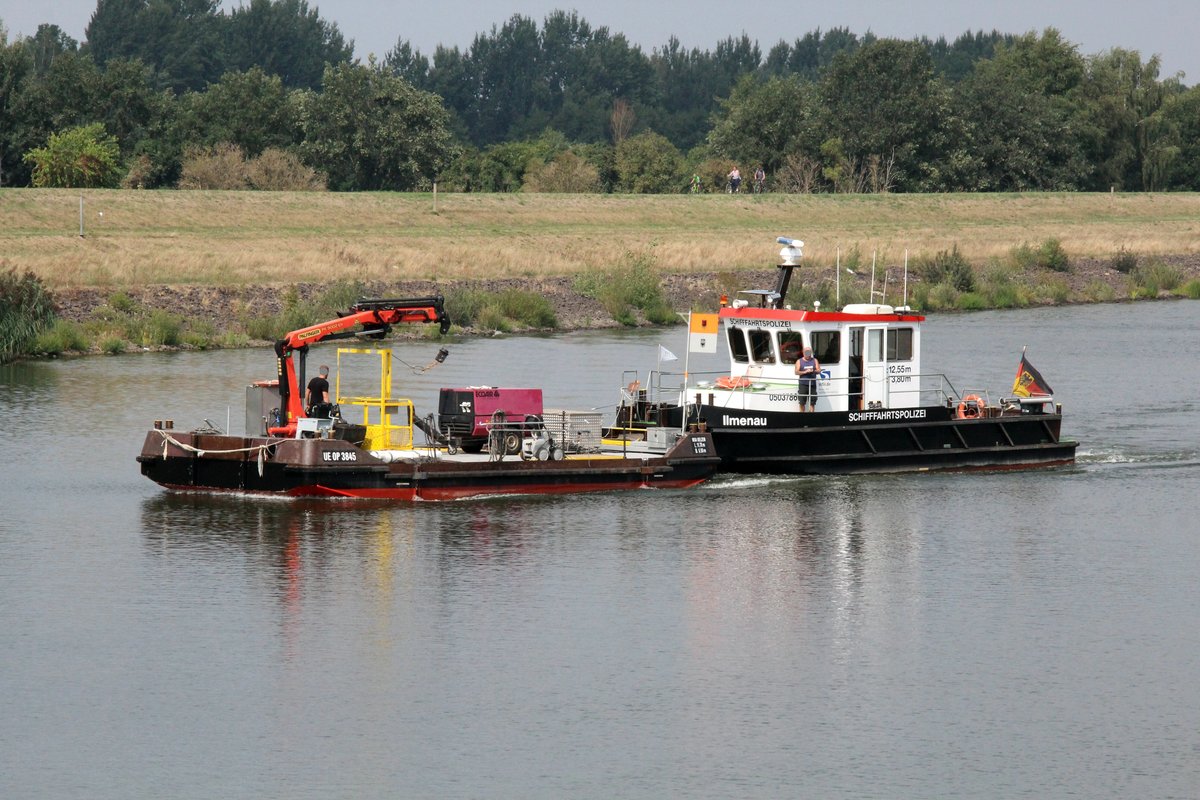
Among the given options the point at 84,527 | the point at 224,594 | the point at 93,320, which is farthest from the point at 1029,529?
the point at 93,320

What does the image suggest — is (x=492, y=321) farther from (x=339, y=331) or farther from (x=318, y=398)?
(x=318, y=398)

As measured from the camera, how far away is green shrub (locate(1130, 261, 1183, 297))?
71.1 metres

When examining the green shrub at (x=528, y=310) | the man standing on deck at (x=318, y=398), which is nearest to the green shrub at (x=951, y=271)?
the green shrub at (x=528, y=310)

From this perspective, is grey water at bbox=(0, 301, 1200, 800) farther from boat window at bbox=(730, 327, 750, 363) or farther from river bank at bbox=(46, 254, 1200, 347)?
river bank at bbox=(46, 254, 1200, 347)

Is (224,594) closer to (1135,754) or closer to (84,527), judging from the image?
(84,527)

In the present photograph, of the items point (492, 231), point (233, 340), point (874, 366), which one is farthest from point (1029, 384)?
point (492, 231)

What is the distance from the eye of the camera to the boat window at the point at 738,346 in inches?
1236

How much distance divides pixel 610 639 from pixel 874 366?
503 inches

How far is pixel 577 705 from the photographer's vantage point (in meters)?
17.6

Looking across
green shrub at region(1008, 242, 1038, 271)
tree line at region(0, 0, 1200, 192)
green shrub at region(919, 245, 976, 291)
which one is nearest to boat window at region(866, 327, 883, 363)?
green shrub at region(919, 245, 976, 291)

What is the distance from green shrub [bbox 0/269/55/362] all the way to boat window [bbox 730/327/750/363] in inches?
888

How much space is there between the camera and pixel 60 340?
153 feet

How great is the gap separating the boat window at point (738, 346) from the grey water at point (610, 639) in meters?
2.60

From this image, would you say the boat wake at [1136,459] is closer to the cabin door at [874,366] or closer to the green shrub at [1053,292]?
the cabin door at [874,366]
